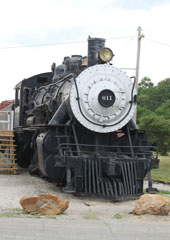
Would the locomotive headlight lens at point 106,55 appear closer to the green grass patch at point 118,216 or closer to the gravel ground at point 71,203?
the gravel ground at point 71,203

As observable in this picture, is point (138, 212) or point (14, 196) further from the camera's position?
point (14, 196)

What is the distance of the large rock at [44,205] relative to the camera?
6508mm

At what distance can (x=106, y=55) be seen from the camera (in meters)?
9.42

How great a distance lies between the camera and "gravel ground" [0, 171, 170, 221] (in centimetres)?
669

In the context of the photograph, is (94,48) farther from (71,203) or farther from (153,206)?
(153,206)

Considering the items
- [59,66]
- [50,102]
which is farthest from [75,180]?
[59,66]

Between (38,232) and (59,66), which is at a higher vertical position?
(59,66)

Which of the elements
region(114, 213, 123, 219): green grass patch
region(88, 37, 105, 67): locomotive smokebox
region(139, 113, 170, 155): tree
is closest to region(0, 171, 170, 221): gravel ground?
region(114, 213, 123, 219): green grass patch

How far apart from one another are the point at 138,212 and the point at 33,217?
1841 mm

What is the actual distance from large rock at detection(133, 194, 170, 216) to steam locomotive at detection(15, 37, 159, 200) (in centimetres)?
132

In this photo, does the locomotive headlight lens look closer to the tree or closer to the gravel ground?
the gravel ground

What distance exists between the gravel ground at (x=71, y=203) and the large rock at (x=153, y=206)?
148 millimetres

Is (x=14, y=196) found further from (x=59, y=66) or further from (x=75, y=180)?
(x=59, y=66)

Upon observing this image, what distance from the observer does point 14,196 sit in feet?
27.2
